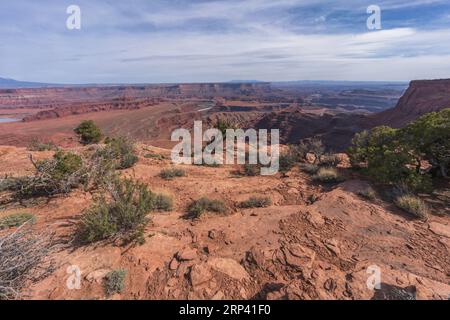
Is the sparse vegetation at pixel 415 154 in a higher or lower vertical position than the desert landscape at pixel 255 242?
higher

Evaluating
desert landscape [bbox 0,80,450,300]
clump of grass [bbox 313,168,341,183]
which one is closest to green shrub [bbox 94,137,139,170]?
desert landscape [bbox 0,80,450,300]

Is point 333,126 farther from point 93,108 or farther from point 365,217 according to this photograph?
point 93,108

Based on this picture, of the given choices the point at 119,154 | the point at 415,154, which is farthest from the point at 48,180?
the point at 415,154

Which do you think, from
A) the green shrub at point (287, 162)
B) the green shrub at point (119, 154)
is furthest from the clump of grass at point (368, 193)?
the green shrub at point (119, 154)

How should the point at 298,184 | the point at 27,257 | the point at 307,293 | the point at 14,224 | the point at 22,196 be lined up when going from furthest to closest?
the point at 298,184, the point at 22,196, the point at 14,224, the point at 27,257, the point at 307,293

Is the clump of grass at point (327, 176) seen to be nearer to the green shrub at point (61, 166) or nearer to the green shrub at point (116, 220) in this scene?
the green shrub at point (116, 220)
